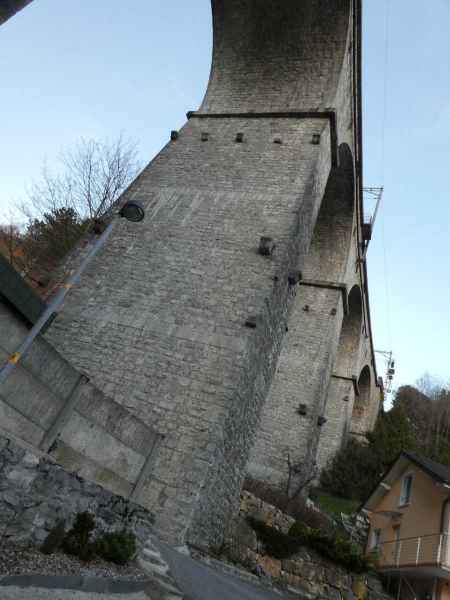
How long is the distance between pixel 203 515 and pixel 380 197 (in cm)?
1845

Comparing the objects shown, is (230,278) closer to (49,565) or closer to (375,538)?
(49,565)

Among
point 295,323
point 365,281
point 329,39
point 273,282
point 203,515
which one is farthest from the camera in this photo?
point 365,281

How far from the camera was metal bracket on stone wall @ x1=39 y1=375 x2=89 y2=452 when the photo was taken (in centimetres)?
415

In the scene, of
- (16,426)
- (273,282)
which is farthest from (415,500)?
(16,426)

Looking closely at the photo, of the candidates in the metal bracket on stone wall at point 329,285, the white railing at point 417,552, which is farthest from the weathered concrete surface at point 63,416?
the metal bracket on stone wall at point 329,285

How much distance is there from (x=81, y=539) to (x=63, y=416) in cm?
110

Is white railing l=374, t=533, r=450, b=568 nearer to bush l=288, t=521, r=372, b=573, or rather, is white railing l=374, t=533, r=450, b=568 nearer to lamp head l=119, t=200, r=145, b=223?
bush l=288, t=521, r=372, b=573

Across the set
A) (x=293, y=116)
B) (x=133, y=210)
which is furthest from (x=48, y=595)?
(x=293, y=116)

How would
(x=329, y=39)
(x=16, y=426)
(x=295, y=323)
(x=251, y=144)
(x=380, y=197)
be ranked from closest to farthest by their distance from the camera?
1. (x=16, y=426)
2. (x=251, y=144)
3. (x=329, y=39)
4. (x=295, y=323)
5. (x=380, y=197)

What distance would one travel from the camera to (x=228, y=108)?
35.2 feet

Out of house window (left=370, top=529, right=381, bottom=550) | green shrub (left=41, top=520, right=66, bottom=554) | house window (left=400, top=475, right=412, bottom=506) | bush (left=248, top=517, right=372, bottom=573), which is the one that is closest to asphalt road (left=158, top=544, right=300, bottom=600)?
green shrub (left=41, top=520, right=66, bottom=554)

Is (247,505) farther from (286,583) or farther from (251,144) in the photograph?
(251,144)

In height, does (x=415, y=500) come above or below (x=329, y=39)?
below

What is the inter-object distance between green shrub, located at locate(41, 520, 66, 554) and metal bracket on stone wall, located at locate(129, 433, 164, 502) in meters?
1.25
